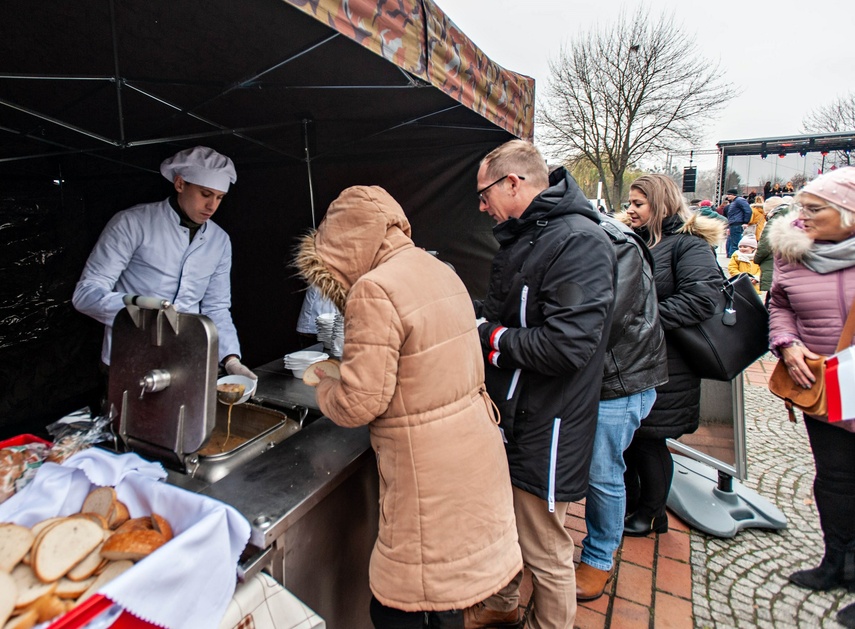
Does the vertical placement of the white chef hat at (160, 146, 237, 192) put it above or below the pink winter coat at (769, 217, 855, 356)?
above

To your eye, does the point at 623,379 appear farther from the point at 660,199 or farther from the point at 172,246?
the point at 172,246

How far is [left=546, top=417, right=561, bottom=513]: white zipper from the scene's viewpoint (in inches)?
65.1

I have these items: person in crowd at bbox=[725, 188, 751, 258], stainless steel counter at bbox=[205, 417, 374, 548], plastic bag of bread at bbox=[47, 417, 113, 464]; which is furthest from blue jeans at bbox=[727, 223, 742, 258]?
plastic bag of bread at bbox=[47, 417, 113, 464]

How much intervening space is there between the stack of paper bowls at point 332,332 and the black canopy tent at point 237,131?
1.16m

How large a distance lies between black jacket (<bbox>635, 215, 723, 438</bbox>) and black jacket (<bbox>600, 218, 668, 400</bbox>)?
0.33 meters

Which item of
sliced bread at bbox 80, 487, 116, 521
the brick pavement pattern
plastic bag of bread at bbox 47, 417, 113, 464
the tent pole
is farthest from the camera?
the tent pole

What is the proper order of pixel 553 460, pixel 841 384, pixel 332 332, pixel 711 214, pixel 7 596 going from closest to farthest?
pixel 7 596 → pixel 553 460 → pixel 841 384 → pixel 332 332 → pixel 711 214

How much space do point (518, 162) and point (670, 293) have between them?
128 centimetres

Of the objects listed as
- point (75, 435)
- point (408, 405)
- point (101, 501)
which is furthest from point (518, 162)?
point (75, 435)

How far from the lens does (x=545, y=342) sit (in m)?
1.54

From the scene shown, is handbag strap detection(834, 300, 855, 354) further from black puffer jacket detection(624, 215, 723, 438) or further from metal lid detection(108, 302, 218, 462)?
metal lid detection(108, 302, 218, 462)

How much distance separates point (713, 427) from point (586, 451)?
174cm

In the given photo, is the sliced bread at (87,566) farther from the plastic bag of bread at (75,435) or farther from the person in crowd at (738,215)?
the person in crowd at (738,215)

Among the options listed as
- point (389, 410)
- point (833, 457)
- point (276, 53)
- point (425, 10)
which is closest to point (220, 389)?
point (389, 410)
